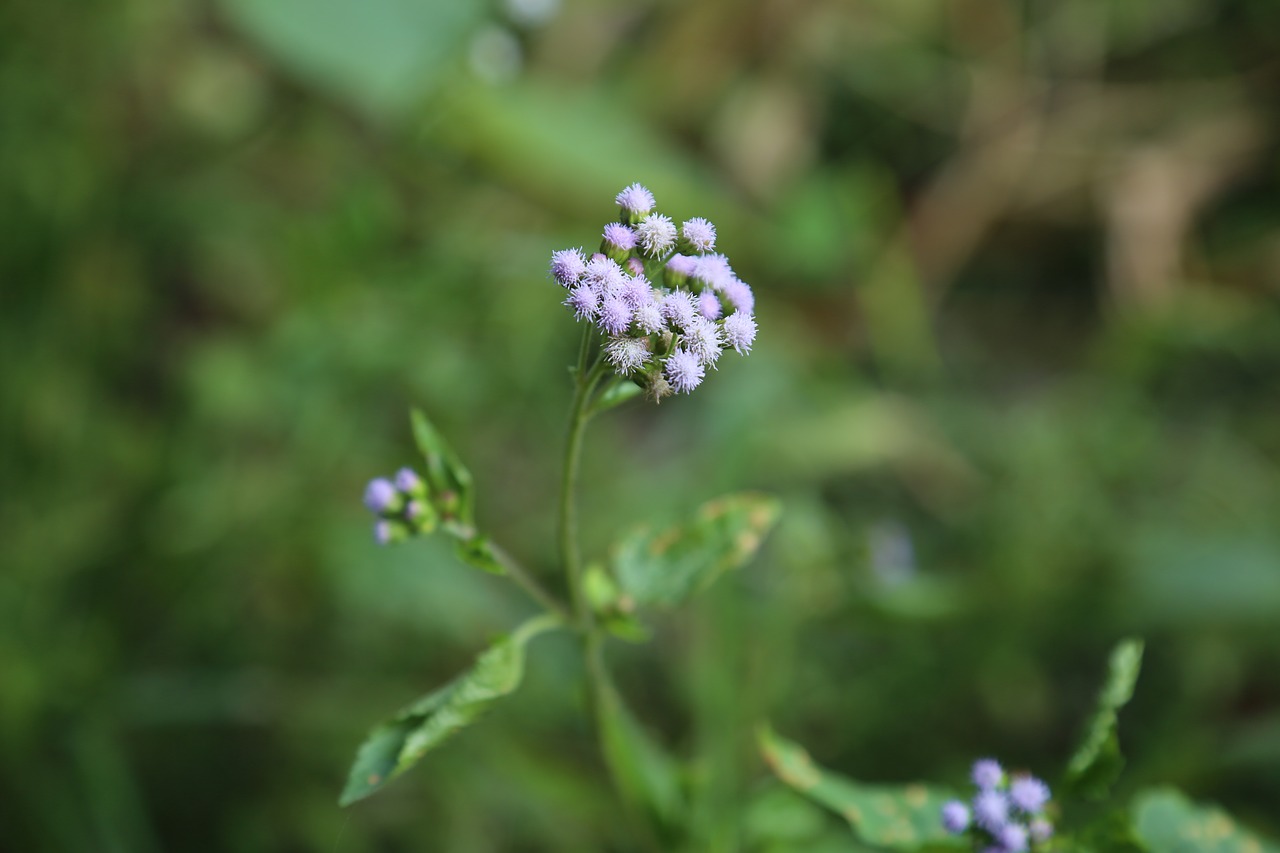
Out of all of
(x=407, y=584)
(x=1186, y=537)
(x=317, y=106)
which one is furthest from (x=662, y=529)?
(x=317, y=106)

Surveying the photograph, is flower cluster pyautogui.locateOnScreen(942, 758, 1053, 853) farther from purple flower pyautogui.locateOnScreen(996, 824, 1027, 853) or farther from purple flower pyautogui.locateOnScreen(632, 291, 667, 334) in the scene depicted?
purple flower pyautogui.locateOnScreen(632, 291, 667, 334)

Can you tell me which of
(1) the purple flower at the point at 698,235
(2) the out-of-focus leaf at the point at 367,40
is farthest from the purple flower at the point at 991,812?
(2) the out-of-focus leaf at the point at 367,40

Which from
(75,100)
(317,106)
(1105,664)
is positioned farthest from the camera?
(317,106)

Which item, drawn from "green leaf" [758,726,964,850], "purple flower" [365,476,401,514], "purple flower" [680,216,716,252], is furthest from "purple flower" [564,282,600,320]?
"green leaf" [758,726,964,850]

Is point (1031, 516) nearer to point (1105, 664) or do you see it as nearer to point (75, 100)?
point (1105, 664)

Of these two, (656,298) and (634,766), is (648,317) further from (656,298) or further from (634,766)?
(634,766)

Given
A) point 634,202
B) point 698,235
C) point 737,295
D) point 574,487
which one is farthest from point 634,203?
point 574,487

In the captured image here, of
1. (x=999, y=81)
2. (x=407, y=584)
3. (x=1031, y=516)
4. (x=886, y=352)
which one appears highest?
(x=999, y=81)
